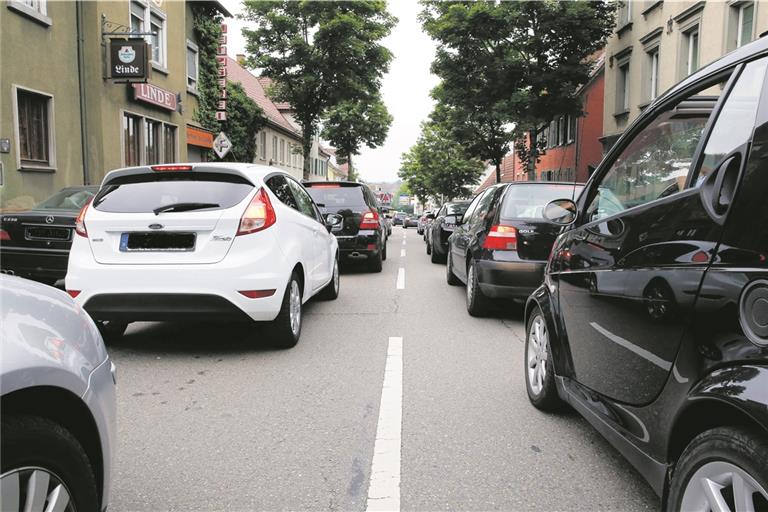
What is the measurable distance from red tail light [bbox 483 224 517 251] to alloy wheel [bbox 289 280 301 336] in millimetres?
2314

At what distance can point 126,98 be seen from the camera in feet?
56.8

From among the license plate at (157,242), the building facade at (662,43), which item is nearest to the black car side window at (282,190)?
the license plate at (157,242)

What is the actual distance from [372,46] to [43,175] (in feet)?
54.8

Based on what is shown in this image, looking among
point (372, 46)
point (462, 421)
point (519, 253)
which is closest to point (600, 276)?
point (462, 421)

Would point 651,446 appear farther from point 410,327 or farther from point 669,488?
point 410,327

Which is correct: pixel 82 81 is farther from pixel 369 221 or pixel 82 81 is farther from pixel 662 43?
pixel 662 43

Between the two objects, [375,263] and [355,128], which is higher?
[355,128]

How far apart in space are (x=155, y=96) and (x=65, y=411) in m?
18.4

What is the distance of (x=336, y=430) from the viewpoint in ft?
12.1

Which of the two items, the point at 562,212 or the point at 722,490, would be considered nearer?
the point at 722,490

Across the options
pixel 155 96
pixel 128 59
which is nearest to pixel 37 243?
pixel 128 59

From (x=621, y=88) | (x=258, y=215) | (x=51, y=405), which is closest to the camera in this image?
(x=51, y=405)

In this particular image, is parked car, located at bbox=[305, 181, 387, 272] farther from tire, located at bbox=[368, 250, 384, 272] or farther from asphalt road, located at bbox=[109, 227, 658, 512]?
asphalt road, located at bbox=[109, 227, 658, 512]

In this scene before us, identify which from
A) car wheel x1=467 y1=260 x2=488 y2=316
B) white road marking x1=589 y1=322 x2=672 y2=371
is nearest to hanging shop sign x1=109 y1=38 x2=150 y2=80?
car wheel x1=467 y1=260 x2=488 y2=316
